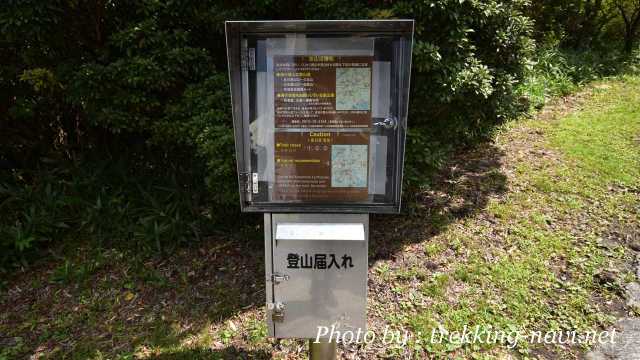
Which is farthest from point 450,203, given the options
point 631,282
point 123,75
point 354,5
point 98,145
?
point 98,145

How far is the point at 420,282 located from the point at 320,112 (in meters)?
1.91

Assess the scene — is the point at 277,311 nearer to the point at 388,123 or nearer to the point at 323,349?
the point at 323,349

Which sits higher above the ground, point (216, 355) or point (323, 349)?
point (323, 349)

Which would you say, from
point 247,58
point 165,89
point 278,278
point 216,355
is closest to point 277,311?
point 278,278

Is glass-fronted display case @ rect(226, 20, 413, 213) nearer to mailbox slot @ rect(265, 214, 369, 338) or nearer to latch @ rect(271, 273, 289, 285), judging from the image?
mailbox slot @ rect(265, 214, 369, 338)

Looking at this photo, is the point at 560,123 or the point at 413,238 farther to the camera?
the point at 560,123

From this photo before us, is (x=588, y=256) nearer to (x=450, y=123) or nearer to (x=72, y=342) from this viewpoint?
(x=450, y=123)

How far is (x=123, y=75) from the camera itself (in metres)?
3.80

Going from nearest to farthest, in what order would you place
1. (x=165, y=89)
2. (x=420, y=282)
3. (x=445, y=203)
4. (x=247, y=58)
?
(x=247, y=58) < (x=420, y=282) < (x=165, y=89) < (x=445, y=203)

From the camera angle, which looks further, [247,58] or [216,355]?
[216,355]

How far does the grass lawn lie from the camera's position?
10.8ft

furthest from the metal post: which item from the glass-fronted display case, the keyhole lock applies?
the keyhole lock

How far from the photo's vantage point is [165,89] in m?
4.03

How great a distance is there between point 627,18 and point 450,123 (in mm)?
7926
